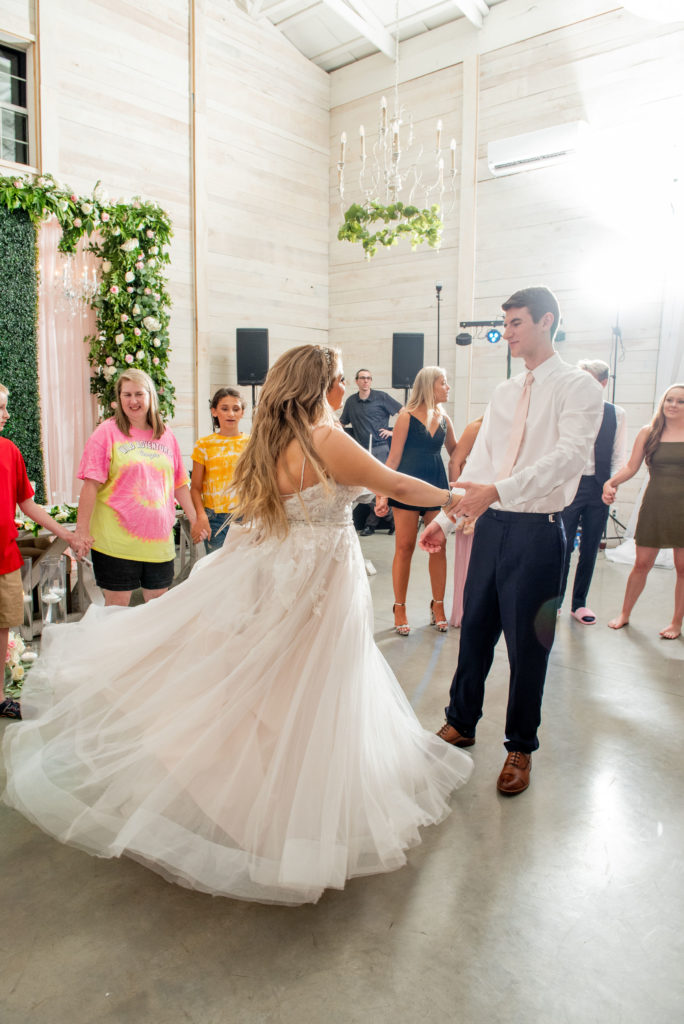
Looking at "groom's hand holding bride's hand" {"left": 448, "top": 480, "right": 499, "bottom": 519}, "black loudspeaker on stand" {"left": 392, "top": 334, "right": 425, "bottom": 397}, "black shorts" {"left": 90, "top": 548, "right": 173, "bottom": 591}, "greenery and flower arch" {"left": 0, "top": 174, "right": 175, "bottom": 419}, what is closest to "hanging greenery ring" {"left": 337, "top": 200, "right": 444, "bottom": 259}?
"greenery and flower arch" {"left": 0, "top": 174, "right": 175, "bottom": 419}

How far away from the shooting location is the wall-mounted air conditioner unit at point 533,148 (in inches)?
288

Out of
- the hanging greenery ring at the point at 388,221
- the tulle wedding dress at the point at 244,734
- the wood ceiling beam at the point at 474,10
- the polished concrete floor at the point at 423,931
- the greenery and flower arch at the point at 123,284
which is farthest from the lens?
the wood ceiling beam at the point at 474,10

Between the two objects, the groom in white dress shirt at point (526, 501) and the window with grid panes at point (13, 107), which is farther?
the window with grid panes at point (13, 107)

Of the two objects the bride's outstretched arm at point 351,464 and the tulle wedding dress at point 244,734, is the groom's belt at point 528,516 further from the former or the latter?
the tulle wedding dress at point 244,734

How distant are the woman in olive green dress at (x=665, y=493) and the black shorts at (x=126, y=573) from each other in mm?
2811

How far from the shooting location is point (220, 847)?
1.84 meters

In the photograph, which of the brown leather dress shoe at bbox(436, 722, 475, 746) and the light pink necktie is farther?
the brown leather dress shoe at bbox(436, 722, 475, 746)

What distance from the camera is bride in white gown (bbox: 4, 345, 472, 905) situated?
6.07 ft

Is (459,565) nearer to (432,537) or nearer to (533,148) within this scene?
Result: (432,537)

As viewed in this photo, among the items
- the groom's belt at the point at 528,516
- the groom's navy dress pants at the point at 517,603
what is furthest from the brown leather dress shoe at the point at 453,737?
the groom's belt at the point at 528,516

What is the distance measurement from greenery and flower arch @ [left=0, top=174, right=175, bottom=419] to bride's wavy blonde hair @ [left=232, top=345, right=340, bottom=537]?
5.07 meters

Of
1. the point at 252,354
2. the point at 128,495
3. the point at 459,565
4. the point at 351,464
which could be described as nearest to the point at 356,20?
the point at 252,354

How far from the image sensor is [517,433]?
8.42ft

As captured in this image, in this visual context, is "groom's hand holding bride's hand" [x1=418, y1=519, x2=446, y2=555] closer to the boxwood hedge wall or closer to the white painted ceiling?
the boxwood hedge wall
